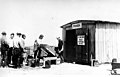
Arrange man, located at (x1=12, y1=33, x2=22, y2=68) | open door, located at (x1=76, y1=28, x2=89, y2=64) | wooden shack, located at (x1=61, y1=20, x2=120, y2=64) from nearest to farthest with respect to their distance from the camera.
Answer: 1. man, located at (x1=12, y1=33, x2=22, y2=68)
2. wooden shack, located at (x1=61, y1=20, x2=120, y2=64)
3. open door, located at (x1=76, y1=28, x2=89, y2=64)

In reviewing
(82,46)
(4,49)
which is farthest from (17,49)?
(82,46)

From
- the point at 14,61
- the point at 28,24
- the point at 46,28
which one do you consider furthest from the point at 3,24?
the point at 46,28

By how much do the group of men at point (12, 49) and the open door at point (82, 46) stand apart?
7.85 feet

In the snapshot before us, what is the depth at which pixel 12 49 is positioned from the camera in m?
10.1

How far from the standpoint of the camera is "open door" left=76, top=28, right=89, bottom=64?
11.0 m

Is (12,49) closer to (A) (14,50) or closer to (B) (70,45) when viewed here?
(A) (14,50)

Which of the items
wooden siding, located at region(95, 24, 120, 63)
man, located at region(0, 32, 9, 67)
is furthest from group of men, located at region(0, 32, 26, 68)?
wooden siding, located at region(95, 24, 120, 63)

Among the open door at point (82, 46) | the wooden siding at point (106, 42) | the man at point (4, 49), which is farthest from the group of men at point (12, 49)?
the wooden siding at point (106, 42)

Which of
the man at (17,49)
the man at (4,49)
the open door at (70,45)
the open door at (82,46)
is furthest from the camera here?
the open door at (70,45)

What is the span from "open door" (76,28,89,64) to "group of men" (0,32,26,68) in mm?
2392

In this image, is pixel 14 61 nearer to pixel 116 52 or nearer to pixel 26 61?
pixel 26 61

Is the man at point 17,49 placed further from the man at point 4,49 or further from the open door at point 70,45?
the open door at point 70,45

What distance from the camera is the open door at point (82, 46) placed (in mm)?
11023

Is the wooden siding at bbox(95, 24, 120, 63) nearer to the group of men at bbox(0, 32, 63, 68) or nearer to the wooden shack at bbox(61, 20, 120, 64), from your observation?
the wooden shack at bbox(61, 20, 120, 64)
